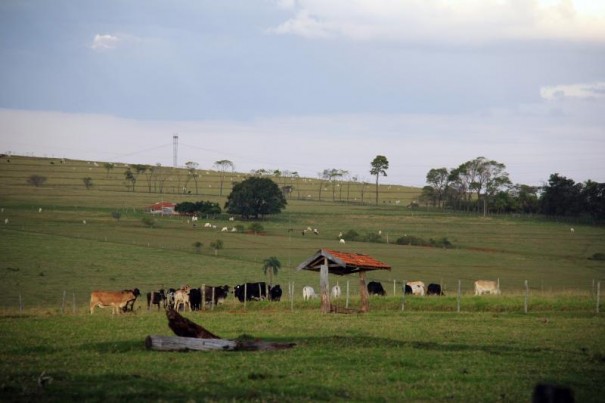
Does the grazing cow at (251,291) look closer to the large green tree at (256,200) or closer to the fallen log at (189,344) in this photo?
the fallen log at (189,344)

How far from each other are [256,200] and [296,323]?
84742 millimetres

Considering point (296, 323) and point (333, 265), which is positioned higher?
point (333, 265)

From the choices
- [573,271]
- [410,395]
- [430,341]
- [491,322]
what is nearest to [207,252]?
[573,271]

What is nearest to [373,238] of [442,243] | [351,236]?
[351,236]

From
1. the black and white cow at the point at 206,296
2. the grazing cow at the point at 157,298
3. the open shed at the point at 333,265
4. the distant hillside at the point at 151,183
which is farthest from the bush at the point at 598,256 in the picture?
the distant hillside at the point at 151,183

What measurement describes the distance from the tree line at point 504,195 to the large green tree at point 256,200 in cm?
3599

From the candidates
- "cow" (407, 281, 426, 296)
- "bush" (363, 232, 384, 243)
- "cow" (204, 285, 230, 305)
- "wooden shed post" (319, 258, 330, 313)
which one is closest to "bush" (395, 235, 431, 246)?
"bush" (363, 232, 384, 243)

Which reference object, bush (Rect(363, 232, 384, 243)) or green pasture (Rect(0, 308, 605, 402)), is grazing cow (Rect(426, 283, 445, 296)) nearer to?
green pasture (Rect(0, 308, 605, 402))

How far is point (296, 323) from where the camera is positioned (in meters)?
26.8

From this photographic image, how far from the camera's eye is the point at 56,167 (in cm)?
18862

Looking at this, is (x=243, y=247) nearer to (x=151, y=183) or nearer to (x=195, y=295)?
(x=195, y=295)

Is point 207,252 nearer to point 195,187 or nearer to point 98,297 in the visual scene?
point 98,297

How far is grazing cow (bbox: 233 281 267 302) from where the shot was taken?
130 ft

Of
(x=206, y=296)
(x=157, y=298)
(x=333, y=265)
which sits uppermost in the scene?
(x=333, y=265)
